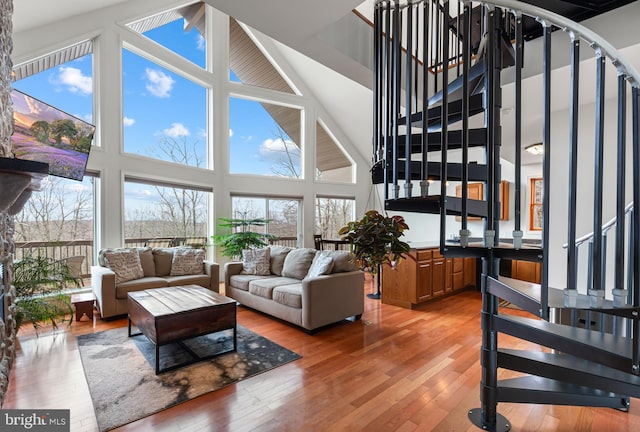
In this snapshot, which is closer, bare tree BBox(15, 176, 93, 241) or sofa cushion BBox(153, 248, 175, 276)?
bare tree BBox(15, 176, 93, 241)

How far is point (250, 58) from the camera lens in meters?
7.21

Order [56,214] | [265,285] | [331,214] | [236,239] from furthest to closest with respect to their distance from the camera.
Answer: [331,214]
[236,239]
[56,214]
[265,285]

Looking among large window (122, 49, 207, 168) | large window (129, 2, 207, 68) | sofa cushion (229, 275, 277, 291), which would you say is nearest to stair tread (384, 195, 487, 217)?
sofa cushion (229, 275, 277, 291)

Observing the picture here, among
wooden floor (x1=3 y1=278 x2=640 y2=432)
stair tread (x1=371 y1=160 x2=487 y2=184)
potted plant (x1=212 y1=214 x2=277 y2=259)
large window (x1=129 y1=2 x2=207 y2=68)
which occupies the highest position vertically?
large window (x1=129 y1=2 x2=207 y2=68)

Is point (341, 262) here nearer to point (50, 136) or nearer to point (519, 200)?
point (519, 200)

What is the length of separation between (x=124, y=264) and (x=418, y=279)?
393 centimetres

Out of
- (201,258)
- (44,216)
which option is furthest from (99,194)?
(201,258)

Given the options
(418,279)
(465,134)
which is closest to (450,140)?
(465,134)

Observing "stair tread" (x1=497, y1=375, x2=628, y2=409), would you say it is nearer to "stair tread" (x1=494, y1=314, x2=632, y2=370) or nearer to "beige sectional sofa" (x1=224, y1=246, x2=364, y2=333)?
"stair tread" (x1=494, y1=314, x2=632, y2=370)

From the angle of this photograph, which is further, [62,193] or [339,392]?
[62,193]

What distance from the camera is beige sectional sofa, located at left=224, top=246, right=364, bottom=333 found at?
3389 mm

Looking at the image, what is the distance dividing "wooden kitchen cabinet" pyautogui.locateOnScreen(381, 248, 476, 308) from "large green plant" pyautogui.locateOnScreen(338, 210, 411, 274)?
2.03 metres

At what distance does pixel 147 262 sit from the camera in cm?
452

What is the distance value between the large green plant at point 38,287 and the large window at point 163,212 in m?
1.92
